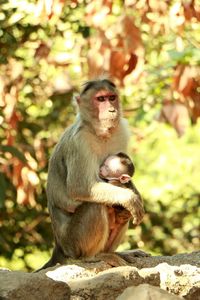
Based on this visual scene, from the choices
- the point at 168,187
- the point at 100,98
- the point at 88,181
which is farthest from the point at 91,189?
the point at 168,187

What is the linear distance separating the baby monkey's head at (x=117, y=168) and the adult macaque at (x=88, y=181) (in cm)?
7

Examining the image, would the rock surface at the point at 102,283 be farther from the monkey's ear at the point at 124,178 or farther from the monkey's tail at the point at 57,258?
the monkey's ear at the point at 124,178

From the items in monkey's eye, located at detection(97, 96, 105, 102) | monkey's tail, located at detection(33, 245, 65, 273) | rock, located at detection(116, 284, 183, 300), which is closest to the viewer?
rock, located at detection(116, 284, 183, 300)

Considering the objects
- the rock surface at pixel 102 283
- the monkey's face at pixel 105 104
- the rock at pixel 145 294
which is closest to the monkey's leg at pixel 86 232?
the rock surface at pixel 102 283

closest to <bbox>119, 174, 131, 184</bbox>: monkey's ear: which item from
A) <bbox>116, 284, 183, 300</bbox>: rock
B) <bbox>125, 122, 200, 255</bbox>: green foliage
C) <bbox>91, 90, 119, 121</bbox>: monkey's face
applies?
<bbox>91, 90, 119, 121</bbox>: monkey's face

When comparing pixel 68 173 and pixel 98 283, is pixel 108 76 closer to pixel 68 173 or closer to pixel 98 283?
pixel 68 173

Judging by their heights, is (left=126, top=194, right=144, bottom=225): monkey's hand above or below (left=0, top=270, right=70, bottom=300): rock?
above

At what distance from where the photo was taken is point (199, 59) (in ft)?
30.3

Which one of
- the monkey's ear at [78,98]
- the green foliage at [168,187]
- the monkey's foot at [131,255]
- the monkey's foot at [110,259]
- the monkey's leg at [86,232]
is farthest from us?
the green foliage at [168,187]

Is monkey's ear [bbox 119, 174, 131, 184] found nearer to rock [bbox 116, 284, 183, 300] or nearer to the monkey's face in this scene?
the monkey's face

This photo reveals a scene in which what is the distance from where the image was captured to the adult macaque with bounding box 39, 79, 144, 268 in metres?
8.05

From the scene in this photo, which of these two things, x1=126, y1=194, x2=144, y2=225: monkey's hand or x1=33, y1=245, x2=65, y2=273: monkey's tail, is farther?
x1=33, y1=245, x2=65, y2=273: monkey's tail

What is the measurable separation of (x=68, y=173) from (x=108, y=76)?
45.9 inches

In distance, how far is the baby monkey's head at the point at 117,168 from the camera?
805 centimetres
